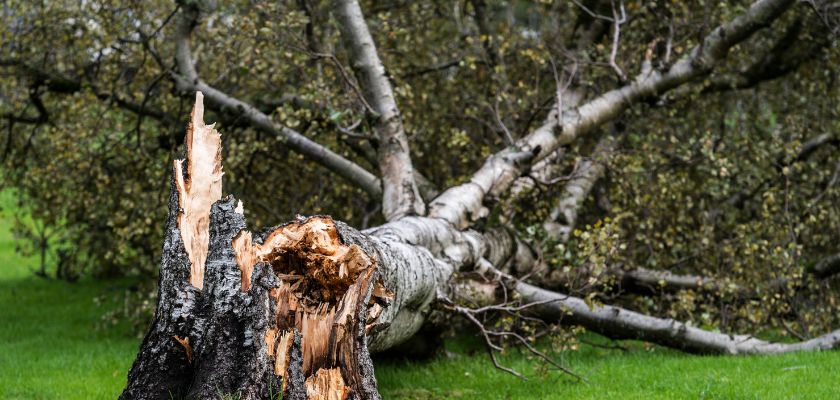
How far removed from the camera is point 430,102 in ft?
40.5

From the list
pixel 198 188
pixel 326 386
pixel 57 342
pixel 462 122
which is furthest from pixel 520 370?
pixel 57 342

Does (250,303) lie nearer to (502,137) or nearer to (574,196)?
(574,196)

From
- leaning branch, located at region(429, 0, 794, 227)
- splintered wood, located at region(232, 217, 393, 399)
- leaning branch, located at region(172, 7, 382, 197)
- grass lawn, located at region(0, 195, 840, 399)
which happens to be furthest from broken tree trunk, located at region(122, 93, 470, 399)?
leaning branch, located at region(172, 7, 382, 197)

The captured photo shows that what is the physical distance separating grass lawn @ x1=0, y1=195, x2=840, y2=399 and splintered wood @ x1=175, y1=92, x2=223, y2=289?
2.86m

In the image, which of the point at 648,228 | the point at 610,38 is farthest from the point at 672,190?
the point at 610,38

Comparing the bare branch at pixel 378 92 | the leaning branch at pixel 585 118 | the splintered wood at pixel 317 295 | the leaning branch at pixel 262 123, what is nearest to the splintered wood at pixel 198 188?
the splintered wood at pixel 317 295

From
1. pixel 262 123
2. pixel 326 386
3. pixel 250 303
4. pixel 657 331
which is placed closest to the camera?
pixel 250 303

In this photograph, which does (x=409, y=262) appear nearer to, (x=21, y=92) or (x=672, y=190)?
(x=672, y=190)

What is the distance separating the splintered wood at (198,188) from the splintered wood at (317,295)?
1.25 ft

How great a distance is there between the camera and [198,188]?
5.13m

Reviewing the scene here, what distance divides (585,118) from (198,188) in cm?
619

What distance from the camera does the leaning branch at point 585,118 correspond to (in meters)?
8.66

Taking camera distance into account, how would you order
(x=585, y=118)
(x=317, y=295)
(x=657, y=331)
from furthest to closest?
(x=585, y=118) → (x=657, y=331) → (x=317, y=295)

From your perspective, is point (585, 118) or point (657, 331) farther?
point (585, 118)
